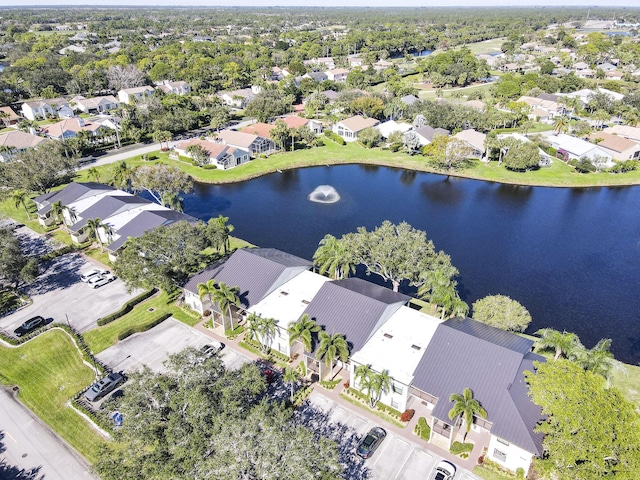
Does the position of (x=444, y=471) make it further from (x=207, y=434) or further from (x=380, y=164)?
(x=380, y=164)

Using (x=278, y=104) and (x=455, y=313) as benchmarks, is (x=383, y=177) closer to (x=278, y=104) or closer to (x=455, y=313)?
(x=278, y=104)

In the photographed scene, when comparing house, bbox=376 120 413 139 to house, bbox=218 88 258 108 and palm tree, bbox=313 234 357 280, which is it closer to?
house, bbox=218 88 258 108

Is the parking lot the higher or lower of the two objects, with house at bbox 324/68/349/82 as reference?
higher

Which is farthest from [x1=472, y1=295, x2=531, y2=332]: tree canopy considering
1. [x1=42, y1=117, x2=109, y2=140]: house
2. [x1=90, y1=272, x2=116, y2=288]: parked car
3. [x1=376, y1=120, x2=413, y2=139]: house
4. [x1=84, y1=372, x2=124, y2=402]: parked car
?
[x1=42, y1=117, x2=109, y2=140]: house

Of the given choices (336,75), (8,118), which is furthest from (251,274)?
(336,75)

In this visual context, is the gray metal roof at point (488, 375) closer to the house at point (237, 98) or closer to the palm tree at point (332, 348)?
the palm tree at point (332, 348)

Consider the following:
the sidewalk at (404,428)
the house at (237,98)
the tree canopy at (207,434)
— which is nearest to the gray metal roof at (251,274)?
the sidewalk at (404,428)

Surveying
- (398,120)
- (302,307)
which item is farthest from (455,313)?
(398,120)
